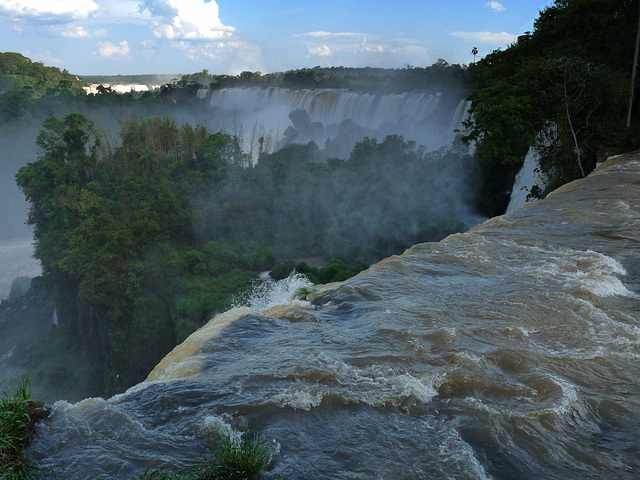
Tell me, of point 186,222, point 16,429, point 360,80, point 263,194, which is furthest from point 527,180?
point 360,80

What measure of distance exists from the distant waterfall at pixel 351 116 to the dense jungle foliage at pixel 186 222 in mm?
3359

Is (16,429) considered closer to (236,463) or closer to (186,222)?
(236,463)

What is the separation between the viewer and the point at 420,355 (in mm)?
4047

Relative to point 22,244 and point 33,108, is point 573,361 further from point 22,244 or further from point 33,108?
point 33,108

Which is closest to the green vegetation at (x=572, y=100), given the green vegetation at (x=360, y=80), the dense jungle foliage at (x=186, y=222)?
the dense jungle foliage at (x=186, y=222)

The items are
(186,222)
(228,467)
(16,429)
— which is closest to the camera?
(228,467)

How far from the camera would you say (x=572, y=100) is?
12125 millimetres

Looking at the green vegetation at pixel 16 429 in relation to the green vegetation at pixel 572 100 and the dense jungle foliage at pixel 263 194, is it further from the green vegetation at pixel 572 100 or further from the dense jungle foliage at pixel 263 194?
the green vegetation at pixel 572 100

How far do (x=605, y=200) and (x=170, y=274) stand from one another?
470 inches

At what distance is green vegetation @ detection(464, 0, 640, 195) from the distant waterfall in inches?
278

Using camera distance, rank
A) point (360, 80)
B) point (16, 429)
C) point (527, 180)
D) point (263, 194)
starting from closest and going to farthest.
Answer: point (16, 429) < point (527, 180) < point (263, 194) < point (360, 80)

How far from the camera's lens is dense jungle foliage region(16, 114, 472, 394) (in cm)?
1555

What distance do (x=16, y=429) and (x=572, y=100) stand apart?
1271 centimetres

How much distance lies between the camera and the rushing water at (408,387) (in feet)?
9.59
